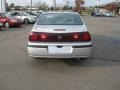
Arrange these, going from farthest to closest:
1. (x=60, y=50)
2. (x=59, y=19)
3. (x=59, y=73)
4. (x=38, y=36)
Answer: (x=59, y=19), (x=38, y=36), (x=60, y=50), (x=59, y=73)

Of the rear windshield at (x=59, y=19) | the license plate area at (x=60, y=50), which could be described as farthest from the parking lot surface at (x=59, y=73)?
the rear windshield at (x=59, y=19)

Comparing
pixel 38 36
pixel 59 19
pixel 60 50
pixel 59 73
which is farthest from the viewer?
pixel 59 19

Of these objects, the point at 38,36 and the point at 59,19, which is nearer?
the point at 38,36

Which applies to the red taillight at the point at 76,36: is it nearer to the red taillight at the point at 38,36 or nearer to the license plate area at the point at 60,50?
the license plate area at the point at 60,50

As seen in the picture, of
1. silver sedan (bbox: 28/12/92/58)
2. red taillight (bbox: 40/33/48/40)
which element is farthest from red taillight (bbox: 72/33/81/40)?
red taillight (bbox: 40/33/48/40)

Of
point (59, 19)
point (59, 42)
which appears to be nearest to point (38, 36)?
point (59, 42)

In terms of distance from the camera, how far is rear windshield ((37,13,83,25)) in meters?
8.52

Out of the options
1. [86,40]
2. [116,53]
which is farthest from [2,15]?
[86,40]

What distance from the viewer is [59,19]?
877cm

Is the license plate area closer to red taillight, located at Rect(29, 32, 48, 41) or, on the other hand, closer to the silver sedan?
the silver sedan

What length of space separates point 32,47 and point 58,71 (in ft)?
3.11

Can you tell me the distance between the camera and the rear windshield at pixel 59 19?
8523 millimetres

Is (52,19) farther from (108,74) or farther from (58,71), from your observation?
(108,74)

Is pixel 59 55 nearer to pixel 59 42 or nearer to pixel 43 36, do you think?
pixel 59 42
